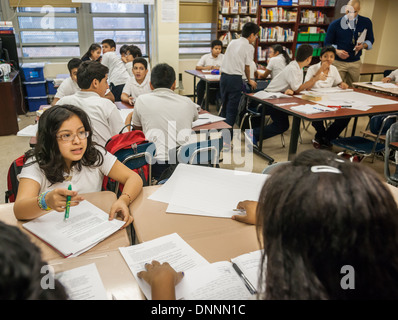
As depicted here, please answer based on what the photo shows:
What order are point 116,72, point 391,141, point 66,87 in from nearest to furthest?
1. point 391,141
2. point 66,87
3. point 116,72

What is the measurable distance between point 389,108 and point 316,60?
14.9 feet

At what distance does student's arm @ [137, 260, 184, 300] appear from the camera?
91 centimetres

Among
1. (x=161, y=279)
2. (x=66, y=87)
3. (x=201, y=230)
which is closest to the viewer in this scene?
(x=161, y=279)

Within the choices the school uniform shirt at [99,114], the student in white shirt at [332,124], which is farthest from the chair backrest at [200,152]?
the student in white shirt at [332,124]

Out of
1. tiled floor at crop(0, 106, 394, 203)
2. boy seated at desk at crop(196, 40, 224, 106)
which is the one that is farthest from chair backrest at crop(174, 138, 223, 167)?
boy seated at desk at crop(196, 40, 224, 106)

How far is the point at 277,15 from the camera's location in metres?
6.71

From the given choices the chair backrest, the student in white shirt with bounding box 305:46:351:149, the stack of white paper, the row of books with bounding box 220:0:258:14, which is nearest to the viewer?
the stack of white paper

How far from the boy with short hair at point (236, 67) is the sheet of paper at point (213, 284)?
3.67 meters

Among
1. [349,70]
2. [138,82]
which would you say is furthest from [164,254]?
[349,70]

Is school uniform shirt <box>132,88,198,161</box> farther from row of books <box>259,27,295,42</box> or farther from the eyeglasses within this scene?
row of books <box>259,27,295,42</box>

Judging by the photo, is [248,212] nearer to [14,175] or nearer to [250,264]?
[250,264]

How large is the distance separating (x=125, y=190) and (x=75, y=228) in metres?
0.34

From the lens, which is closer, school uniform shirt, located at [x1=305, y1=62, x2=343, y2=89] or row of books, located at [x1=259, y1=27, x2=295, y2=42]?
school uniform shirt, located at [x1=305, y1=62, x2=343, y2=89]

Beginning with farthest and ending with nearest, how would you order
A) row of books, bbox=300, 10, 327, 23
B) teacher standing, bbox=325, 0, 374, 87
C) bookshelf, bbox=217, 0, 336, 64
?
1. row of books, bbox=300, 10, 327, 23
2. bookshelf, bbox=217, 0, 336, 64
3. teacher standing, bbox=325, 0, 374, 87
